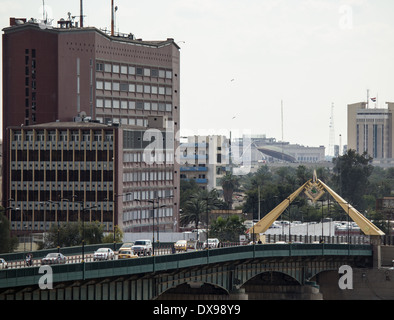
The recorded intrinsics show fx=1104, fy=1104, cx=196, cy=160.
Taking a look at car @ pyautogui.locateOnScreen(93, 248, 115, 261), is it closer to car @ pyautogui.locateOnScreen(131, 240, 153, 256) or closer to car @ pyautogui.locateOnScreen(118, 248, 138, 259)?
car @ pyautogui.locateOnScreen(118, 248, 138, 259)

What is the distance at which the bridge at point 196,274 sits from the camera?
100062 mm

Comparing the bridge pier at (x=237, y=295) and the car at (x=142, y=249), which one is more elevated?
the car at (x=142, y=249)

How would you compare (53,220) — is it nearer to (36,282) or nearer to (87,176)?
(87,176)

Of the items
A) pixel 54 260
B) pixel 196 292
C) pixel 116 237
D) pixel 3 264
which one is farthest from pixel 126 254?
pixel 116 237

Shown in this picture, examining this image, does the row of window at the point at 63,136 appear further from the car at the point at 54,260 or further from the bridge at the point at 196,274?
the car at the point at 54,260

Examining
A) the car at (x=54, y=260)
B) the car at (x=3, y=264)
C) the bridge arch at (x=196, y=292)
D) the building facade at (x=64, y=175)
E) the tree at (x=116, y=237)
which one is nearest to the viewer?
the car at (x=3, y=264)

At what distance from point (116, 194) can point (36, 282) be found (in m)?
96.7

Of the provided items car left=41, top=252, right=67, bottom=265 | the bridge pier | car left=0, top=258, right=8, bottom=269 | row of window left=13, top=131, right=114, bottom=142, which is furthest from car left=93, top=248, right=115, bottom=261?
row of window left=13, top=131, right=114, bottom=142

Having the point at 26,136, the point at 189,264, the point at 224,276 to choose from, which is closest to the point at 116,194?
the point at 26,136

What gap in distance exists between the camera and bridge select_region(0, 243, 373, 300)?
328 feet

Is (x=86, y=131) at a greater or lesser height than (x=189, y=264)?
greater

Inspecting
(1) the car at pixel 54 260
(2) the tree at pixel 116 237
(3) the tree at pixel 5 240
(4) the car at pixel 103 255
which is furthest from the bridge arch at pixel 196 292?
(3) the tree at pixel 5 240
